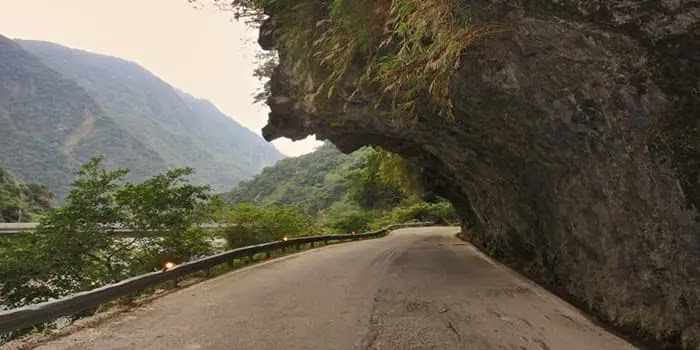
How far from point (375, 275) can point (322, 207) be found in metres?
63.6

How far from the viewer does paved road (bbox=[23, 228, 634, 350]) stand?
17.7ft

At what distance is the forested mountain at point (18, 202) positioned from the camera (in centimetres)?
3110

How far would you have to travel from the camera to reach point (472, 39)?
20.8 ft

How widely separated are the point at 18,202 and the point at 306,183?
64.2 meters

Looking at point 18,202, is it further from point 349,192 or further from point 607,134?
point 607,134

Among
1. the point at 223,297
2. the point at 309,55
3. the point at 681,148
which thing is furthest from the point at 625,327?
the point at 309,55

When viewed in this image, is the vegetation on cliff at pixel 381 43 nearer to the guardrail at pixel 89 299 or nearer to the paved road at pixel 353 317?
the paved road at pixel 353 317

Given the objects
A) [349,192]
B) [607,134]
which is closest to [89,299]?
[607,134]

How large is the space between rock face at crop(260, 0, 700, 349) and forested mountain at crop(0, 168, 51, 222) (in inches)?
1247

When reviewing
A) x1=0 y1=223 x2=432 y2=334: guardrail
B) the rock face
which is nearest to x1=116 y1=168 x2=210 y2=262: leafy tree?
x1=0 y1=223 x2=432 y2=334: guardrail

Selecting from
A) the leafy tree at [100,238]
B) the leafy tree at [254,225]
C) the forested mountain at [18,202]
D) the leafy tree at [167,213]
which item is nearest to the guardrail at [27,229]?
the leafy tree at [100,238]

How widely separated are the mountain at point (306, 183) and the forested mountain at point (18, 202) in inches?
1302

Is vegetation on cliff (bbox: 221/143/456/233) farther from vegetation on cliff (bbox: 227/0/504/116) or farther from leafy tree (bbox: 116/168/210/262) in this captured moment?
vegetation on cliff (bbox: 227/0/504/116)

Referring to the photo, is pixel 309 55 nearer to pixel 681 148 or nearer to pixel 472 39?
pixel 472 39
